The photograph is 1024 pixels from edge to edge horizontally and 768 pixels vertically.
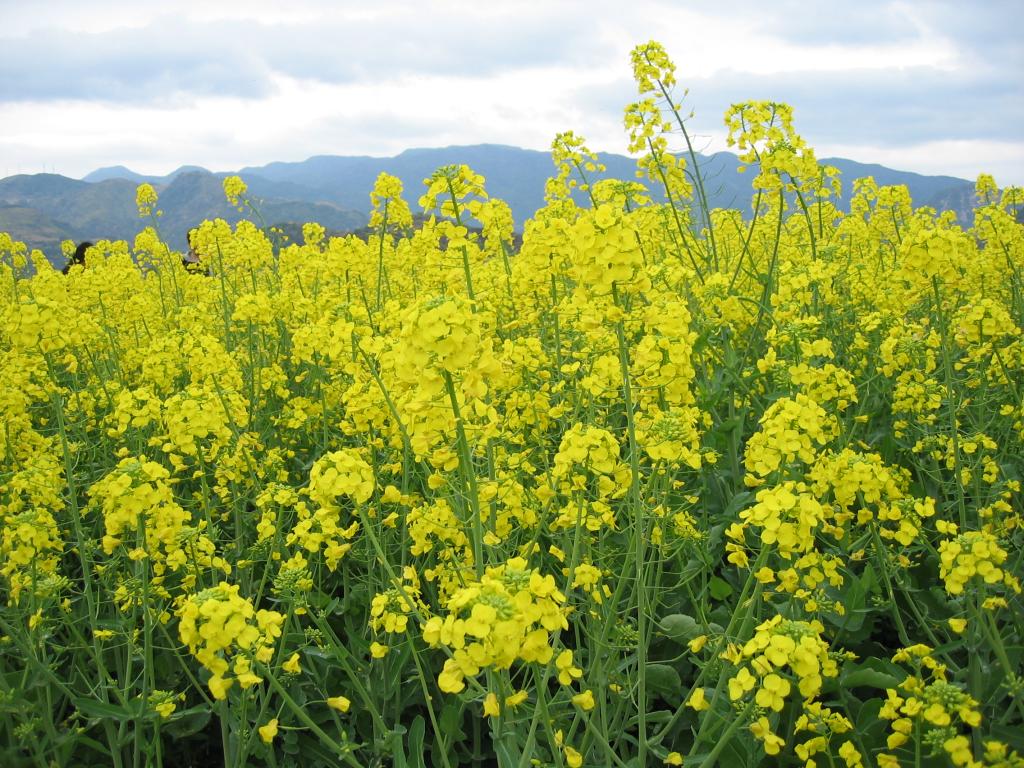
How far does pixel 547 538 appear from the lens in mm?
3598

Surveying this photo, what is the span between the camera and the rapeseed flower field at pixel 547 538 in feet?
6.66

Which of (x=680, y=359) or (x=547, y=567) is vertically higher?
(x=680, y=359)

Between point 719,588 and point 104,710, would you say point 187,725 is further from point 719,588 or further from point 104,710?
point 719,588

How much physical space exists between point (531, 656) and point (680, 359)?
1.31 m

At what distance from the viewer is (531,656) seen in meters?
1.50

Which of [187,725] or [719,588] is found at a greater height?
[719,588]

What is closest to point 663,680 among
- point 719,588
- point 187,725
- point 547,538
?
point 719,588

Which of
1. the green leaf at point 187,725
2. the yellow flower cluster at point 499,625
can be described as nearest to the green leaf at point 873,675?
the yellow flower cluster at point 499,625

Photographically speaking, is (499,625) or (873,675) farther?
(873,675)

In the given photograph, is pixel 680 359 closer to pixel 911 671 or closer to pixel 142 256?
pixel 911 671

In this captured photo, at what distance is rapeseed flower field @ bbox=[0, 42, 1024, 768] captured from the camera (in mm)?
2031

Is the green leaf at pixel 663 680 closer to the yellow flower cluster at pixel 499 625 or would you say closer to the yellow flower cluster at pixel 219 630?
the yellow flower cluster at pixel 499 625

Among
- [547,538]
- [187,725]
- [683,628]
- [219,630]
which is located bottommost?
[187,725]

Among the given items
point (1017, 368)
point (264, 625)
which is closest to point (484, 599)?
point (264, 625)
